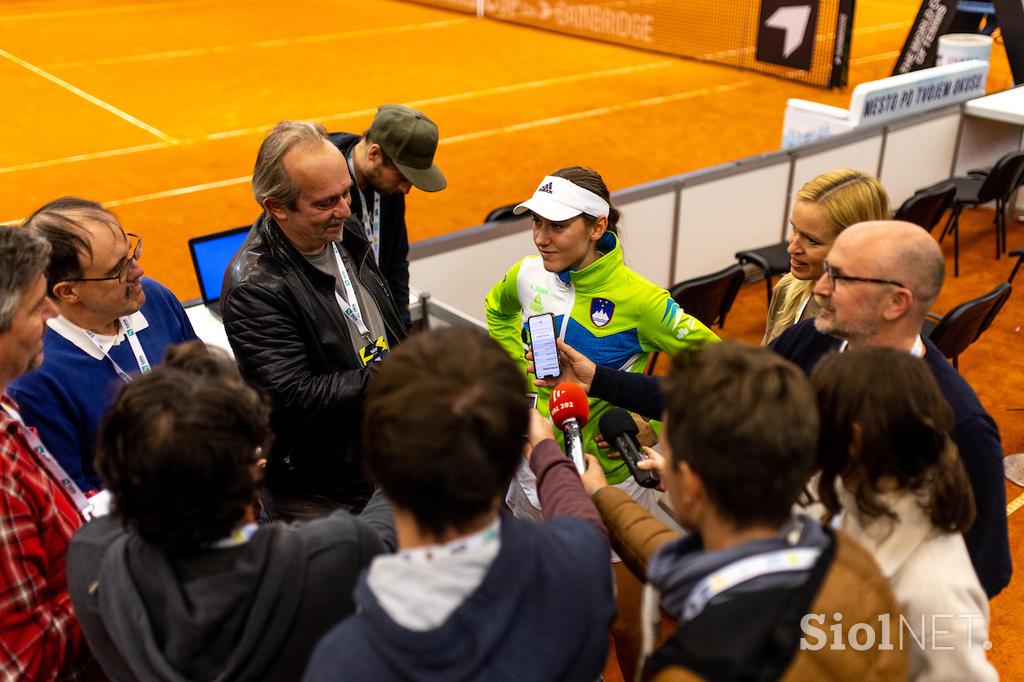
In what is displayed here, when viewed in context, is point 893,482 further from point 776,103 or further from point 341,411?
point 776,103

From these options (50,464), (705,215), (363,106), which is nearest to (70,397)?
(50,464)

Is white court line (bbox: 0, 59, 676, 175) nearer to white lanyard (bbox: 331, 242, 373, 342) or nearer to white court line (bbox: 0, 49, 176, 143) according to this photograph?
white court line (bbox: 0, 49, 176, 143)

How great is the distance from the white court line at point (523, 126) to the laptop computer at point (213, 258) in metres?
4.97

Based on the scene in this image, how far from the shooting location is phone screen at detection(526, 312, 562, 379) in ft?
9.50

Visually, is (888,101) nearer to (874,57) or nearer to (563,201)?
(563,201)

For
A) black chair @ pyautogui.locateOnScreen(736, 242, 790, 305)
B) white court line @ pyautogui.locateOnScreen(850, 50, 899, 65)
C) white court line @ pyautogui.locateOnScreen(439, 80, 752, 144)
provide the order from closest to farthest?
black chair @ pyautogui.locateOnScreen(736, 242, 790, 305) < white court line @ pyautogui.locateOnScreen(439, 80, 752, 144) < white court line @ pyautogui.locateOnScreen(850, 50, 899, 65)

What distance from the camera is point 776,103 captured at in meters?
12.5

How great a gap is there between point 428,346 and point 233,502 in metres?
0.47

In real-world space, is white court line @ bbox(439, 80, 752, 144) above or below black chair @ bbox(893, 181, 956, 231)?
below

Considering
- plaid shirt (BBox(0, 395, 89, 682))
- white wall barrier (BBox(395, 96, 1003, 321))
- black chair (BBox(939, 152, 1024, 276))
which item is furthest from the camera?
black chair (BBox(939, 152, 1024, 276))

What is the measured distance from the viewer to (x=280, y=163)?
2.87 meters

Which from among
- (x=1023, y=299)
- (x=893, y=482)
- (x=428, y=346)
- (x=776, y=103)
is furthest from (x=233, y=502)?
(x=776, y=103)

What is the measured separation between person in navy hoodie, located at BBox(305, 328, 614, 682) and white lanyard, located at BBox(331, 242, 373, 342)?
150cm

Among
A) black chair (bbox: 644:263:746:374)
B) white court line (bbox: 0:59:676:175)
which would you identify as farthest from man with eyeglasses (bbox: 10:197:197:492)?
white court line (bbox: 0:59:676:175)
